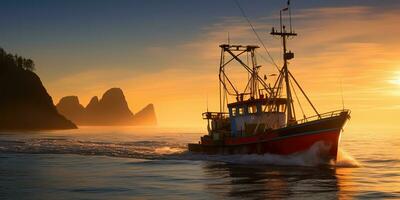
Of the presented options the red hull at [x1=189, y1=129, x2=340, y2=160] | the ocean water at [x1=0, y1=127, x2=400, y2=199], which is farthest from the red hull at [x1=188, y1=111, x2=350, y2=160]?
the ocean water at [x1=0, y1=127, x2=400, y2=199]

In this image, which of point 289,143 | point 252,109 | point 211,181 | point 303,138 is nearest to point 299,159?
point 289,143

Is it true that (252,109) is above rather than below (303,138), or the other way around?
above

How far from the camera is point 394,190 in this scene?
27406 millimetres

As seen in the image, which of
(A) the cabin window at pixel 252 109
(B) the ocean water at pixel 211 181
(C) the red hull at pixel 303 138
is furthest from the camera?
(A) the cabin window at pixel 252 109

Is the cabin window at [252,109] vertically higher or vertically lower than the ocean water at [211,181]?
higher

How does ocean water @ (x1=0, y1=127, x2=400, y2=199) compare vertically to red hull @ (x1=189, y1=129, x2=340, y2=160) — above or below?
below

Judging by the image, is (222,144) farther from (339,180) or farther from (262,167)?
(339,180)

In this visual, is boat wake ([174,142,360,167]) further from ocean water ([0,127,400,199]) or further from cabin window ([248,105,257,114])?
cabin window ([248,105,257,114])

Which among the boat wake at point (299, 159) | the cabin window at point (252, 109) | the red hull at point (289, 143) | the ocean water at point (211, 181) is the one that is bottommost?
the ocean water at point (211, 181)

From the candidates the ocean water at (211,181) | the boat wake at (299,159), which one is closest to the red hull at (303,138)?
the boat wake at (299,159)

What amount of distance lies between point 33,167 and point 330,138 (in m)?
25.0

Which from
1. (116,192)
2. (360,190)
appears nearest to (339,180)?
(360,190)

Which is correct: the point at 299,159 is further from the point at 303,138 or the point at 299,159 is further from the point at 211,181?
the point at 211,181

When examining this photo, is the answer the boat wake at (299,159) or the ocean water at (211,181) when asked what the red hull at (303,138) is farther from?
the ocean water at (211,181)
